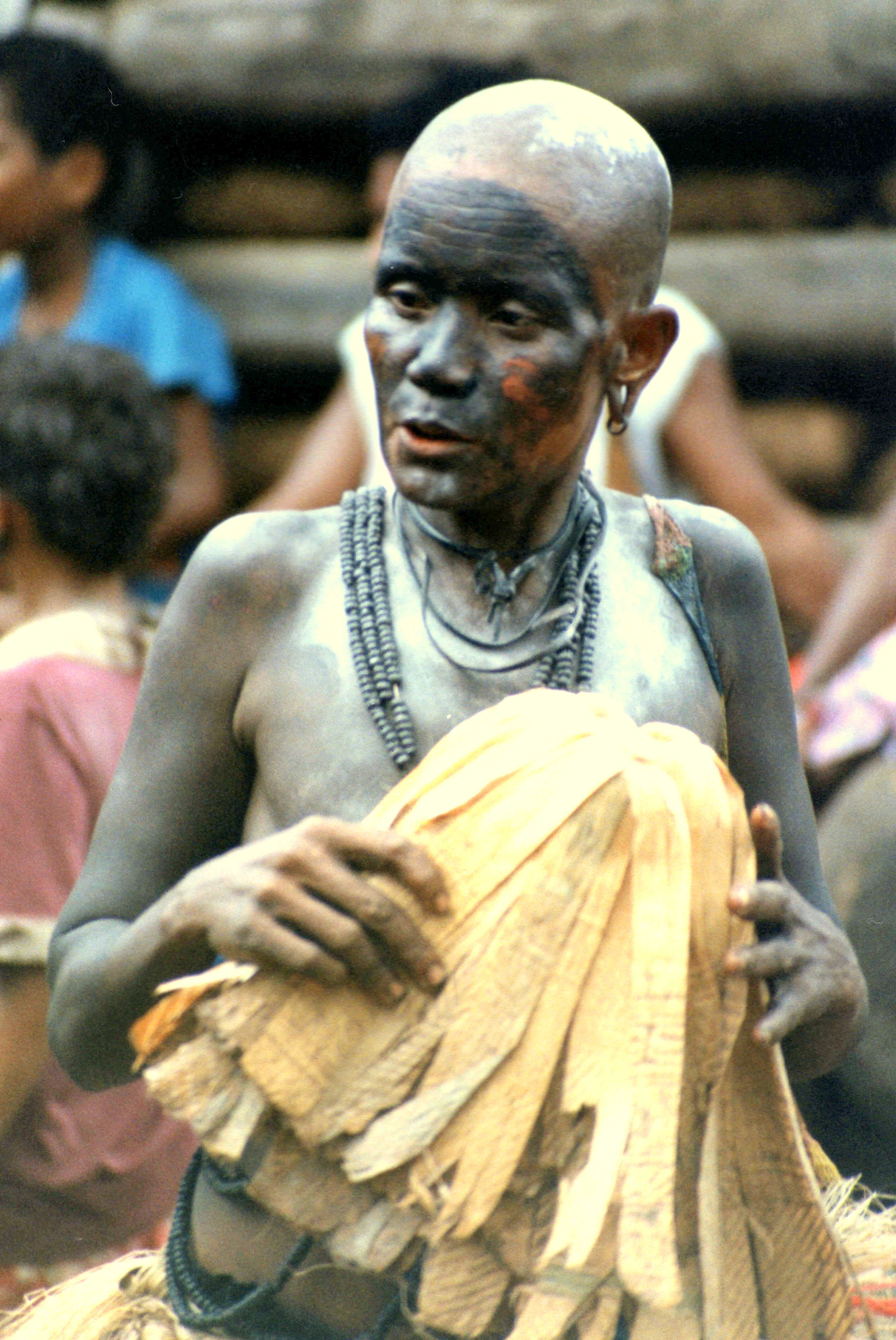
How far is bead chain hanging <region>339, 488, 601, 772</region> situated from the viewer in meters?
1.76

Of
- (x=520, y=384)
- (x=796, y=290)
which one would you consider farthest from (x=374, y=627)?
(x=796, y=290)

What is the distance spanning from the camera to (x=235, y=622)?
1.83m

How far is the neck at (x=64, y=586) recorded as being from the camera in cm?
298

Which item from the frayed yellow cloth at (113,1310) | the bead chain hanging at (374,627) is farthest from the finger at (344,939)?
the frayed yellow cloth at (113,1310)

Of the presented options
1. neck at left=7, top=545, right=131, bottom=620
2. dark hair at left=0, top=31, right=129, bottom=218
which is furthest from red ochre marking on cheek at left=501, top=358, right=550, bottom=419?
dark hair at left=0, top=31, right=129, bottom=218

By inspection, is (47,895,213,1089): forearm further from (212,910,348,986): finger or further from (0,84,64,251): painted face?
(0,84,64,251): painted face

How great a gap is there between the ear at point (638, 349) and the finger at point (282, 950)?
2.17 feet

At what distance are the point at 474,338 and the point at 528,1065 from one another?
2.15 feet

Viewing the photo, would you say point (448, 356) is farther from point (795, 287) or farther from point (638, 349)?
point (795, 287)

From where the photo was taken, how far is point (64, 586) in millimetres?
2990

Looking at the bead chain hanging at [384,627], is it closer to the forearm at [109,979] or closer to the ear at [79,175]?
the forearm at [109,979]

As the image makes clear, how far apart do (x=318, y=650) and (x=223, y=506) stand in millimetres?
2758

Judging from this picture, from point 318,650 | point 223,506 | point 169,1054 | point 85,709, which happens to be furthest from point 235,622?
point 223,506

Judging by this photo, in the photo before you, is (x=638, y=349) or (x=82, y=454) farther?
(x=82, y=454)
